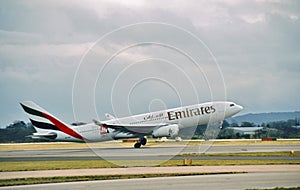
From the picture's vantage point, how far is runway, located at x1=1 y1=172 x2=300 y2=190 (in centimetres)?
2344

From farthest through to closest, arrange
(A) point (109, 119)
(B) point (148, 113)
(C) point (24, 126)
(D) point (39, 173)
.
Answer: (C) point (24, 126) < (A) point (109, 119) < (B) point (148, 113) < (D) point (39, 173)

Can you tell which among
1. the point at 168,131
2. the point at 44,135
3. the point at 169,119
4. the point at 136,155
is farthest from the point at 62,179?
the point at 44,135

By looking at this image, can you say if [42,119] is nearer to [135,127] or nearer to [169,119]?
[135,127]

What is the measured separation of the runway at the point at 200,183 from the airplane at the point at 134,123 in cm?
3330

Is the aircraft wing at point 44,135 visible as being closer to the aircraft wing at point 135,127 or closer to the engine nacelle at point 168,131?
the aircraft wing at point 135,127

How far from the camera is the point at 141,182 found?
2594cm

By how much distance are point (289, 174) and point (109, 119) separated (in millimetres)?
41164

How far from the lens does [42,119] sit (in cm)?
6525

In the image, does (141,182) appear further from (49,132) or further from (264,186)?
(49,132)

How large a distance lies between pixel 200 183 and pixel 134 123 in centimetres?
3884

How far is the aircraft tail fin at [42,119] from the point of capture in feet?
214

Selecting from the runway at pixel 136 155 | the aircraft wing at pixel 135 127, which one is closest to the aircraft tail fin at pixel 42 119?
the aircraft wing at pixel 135 127

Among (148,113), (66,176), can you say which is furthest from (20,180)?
(148,113)

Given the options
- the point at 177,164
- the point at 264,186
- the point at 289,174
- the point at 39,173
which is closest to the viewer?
the point at 264,186
